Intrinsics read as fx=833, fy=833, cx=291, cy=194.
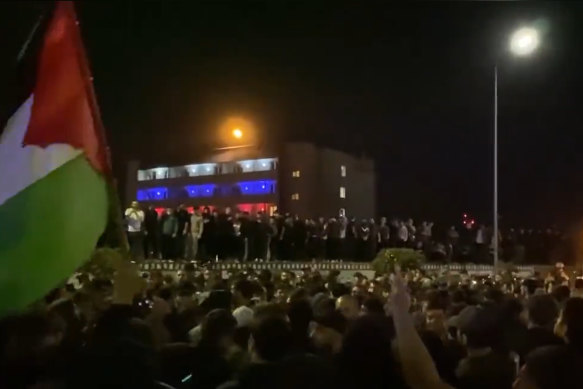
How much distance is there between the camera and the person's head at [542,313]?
618cm

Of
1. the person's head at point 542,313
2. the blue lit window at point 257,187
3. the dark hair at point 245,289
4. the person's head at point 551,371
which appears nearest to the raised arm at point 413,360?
the person's head at point 551,371

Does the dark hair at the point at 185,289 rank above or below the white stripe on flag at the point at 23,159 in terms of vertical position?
below

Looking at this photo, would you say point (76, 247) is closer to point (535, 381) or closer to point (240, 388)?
point (240, 388)

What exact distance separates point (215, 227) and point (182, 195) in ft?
113

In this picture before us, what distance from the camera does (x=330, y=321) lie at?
583cm

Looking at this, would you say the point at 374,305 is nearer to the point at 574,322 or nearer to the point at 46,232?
the point at 574,322

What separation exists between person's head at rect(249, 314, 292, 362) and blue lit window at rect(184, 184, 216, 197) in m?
46.8

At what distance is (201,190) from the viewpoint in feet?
170

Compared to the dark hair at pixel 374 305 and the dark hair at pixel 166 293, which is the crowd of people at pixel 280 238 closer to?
the dark hair at pixel 166 293

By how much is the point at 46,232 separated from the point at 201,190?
4672 centimetres

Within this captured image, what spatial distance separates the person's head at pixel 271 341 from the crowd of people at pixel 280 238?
1255 centimetres

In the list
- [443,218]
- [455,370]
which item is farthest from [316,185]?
[455,370]

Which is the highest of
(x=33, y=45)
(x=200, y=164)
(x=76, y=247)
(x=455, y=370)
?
(x=200, y=164)

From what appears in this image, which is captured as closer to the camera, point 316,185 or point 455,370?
point 455,370
